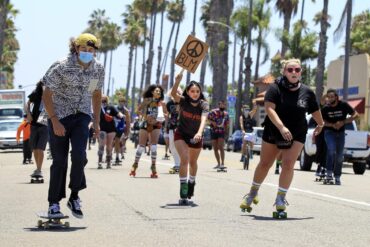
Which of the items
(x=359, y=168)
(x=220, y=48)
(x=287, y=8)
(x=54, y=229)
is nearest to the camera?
(x=54, y=229)

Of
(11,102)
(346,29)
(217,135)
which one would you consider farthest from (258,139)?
(217,135)

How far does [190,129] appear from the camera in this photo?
475 inches

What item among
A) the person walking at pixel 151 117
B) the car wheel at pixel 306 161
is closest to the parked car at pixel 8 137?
the car wheel at pixel 306 161

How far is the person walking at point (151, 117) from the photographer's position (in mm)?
17609

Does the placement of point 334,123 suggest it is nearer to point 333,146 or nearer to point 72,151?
point 333,146

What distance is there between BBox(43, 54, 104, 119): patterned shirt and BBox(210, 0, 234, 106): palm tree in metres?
38.2

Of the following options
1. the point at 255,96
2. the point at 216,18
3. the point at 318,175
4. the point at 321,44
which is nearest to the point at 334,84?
the point at 216,18

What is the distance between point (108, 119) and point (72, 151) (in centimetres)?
1162

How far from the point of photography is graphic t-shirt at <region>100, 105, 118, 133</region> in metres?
20.8

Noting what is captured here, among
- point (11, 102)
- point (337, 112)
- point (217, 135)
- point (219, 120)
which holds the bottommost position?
point (217, 135)

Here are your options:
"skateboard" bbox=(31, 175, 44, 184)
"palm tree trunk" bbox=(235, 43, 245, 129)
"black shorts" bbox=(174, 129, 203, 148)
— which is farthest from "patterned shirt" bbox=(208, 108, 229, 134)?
"palm tree trunk" bbox=(235, 43, 245, 129)

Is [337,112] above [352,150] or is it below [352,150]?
above

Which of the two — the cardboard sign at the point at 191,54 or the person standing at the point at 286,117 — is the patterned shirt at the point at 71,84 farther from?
the cardboard sign at the point at 191,54

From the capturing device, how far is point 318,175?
61.6 feet
